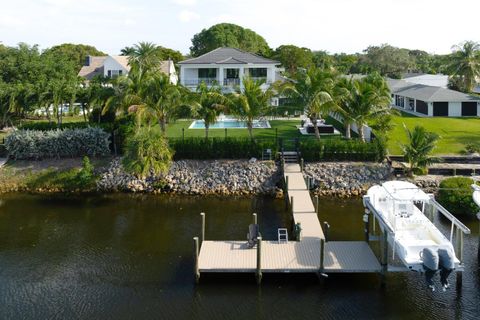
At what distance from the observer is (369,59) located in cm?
9588

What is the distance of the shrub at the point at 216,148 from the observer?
1238 inches

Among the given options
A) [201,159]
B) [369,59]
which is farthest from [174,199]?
[369,59]

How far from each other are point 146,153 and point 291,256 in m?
13.5

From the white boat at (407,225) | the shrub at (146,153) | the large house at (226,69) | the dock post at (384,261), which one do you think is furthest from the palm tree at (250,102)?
the large house at (226,69)

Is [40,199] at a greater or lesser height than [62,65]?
lesser

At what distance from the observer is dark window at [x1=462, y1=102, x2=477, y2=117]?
147 feet

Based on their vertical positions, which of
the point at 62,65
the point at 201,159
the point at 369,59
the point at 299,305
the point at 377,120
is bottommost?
the point at 299,305

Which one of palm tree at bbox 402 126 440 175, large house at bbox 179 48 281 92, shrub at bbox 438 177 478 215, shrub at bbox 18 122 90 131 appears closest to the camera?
shrub at bbox 438 177 478 215

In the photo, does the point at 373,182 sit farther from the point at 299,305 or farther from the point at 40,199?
the point at 40,199

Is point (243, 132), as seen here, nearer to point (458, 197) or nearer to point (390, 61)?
point (458, 197)

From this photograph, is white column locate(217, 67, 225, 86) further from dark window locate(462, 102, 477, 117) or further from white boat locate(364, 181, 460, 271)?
white boat locate(364, 181, 460, 271)

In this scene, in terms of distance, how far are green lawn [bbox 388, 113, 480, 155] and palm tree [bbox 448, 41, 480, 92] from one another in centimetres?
1511

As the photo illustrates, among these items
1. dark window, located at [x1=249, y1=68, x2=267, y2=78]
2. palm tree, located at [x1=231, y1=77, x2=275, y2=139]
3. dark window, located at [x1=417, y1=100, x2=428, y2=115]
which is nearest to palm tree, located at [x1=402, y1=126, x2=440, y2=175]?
palm tree, located at [x1=231, y1=77, x2=275, y2=139]

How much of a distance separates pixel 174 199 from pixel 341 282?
1356 centimetres
